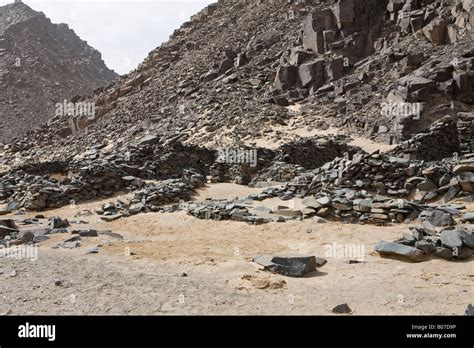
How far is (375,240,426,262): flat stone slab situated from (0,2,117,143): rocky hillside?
60133 mm

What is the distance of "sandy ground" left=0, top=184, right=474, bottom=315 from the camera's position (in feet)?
15.1

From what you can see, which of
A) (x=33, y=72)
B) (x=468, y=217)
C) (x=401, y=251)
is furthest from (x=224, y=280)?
(x=33, y=72)

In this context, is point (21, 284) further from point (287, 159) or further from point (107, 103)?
point (107, 103)

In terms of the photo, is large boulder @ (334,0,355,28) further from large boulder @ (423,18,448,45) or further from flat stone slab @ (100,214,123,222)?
flat stone slab @ (100,214,123,222)

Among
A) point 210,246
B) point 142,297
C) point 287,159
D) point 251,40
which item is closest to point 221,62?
point 251,40

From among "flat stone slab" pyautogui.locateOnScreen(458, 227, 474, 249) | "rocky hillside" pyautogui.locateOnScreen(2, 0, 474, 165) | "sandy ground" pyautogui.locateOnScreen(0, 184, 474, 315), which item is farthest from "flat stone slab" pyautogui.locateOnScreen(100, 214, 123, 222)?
"rocky hillside" pyautogui.locateOnScreen(2, 0, 474, 165)

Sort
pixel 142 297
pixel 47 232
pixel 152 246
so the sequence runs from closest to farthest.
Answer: pixel 142 297 < pixel 152 246 < pixel 47 232

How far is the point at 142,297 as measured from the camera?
4.81 metres

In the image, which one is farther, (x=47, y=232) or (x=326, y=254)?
(x=47, y=232)

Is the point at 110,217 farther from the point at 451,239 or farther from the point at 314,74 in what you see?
the point at 314,74

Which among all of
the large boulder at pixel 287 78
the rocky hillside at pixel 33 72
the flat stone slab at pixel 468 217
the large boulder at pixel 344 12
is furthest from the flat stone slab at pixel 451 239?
the rocky hillside at pixel 33 72

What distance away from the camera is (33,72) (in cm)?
7031

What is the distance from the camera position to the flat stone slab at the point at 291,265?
19.7 feet

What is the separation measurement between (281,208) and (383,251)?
416 cm
